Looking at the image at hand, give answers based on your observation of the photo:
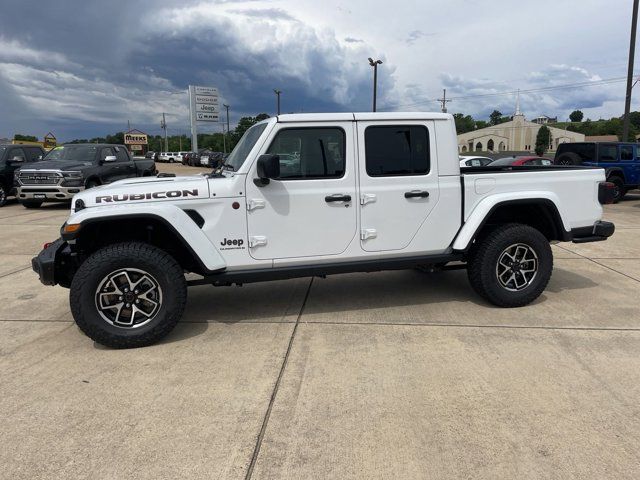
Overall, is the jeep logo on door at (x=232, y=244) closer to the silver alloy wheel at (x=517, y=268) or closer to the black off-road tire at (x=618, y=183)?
the silver alloy wheel at (x=517, y=268)

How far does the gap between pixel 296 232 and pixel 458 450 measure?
222 cm

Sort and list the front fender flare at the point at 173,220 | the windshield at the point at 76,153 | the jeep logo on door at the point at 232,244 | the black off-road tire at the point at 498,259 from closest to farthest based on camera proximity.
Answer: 1. the front fender flare at the point at 173,220
2. the jeep logo on door at the point at 232,244
3. the black off-road tire at the point at 498,259
4. the windshield at the point at 76,153

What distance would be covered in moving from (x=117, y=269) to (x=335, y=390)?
78.0 inches

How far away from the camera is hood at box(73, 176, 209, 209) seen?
3863 millimetres

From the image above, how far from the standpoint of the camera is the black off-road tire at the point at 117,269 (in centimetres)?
380

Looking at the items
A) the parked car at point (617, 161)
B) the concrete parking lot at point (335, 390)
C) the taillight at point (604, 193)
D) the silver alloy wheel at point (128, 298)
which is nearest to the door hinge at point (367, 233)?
the concrete parking lot at point (335, 390)

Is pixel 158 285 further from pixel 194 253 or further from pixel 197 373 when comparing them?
pixel 197 373

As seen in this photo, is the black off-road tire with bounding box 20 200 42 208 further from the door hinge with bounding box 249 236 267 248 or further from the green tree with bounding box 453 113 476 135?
the green tree with bounding box 453 113 476 135

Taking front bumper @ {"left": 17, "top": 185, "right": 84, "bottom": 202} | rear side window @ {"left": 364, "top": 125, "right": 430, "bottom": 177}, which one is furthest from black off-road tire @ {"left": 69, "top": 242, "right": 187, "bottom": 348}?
front bumper @ {"left": 17, "top": 185, "right": 84, "bottom": 202}

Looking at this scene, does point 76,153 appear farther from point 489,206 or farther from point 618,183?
point 618,183

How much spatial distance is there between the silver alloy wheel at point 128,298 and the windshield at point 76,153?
11.0 m

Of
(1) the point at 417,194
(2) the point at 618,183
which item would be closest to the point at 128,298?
(1) the point at 417,194

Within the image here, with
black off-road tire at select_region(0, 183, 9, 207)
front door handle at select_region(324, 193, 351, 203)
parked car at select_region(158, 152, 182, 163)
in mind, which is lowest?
black off-road tire at select_region(0, 183, 9, 207)

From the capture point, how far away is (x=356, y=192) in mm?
4301
